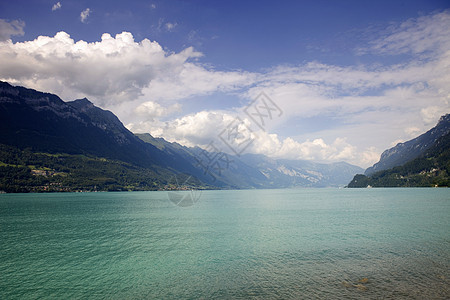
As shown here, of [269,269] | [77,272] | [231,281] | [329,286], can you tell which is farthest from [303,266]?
[77,272]

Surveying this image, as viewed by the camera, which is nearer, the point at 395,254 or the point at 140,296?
the point at 140,296

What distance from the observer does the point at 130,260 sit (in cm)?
3231

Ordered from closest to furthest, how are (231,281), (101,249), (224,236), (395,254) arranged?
(231,281) < (395,254) < (101,249) < (224,236)

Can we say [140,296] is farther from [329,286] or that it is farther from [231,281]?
[329,286]

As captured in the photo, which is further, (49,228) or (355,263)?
(49,228)

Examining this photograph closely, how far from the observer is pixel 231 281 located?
970 inches

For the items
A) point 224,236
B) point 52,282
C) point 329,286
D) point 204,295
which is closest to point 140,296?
point 204,295

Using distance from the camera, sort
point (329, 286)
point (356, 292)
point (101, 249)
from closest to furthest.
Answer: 1. point (356, 292)
2. point (329, 286)
3. point (101, 249)

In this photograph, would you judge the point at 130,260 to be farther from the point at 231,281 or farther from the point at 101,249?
the point at 231,281

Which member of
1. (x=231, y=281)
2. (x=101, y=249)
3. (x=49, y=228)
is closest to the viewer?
(x=231, y=281)

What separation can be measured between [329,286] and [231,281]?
8.81 meters

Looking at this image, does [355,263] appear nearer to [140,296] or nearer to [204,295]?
[204,295]

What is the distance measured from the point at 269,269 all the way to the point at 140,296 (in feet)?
44.1

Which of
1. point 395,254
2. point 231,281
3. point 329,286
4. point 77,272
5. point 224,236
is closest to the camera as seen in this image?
point 329,286
